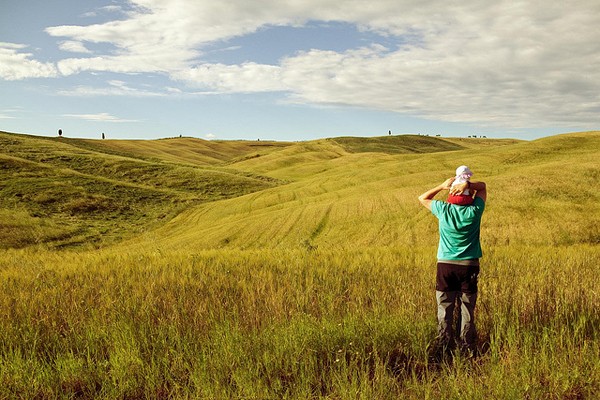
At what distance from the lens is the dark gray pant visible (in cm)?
590

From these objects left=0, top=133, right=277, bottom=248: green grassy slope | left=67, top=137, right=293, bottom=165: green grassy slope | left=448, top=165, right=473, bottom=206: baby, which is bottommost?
left=0, top=133, right=277, bottom=248: green grassy slope

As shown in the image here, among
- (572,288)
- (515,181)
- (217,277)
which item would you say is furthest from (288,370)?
(515,181)

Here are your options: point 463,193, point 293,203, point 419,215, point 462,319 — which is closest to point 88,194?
point 293,203

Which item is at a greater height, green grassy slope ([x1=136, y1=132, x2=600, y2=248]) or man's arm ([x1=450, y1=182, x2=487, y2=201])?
man's arm ([x1=450, y1=182, x2=487, y2=201])

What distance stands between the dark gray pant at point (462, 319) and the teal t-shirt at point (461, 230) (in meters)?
0.56

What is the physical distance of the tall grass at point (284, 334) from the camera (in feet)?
15.1

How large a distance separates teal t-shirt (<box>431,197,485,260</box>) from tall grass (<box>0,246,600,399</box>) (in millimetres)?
1056

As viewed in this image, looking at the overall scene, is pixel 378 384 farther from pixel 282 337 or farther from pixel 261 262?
pixel 261 262

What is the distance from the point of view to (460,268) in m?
6.03

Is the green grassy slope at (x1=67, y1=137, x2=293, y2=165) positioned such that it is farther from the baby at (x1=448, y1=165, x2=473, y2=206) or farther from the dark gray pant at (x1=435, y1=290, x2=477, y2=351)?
the dark gray pant at (x1=435, y1=290, x2=477, y2=351)

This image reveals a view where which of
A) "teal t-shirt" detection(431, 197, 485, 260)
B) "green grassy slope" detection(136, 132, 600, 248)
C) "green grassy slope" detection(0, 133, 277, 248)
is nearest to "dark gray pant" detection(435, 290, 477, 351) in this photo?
"teal t-shirt" detection(431, 197, 485, 260)

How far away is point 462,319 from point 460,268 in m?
0.72

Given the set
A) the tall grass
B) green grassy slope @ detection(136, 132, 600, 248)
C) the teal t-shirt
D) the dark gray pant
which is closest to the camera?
the tall grass

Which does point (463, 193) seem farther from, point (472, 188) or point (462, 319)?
point (462, 319)
